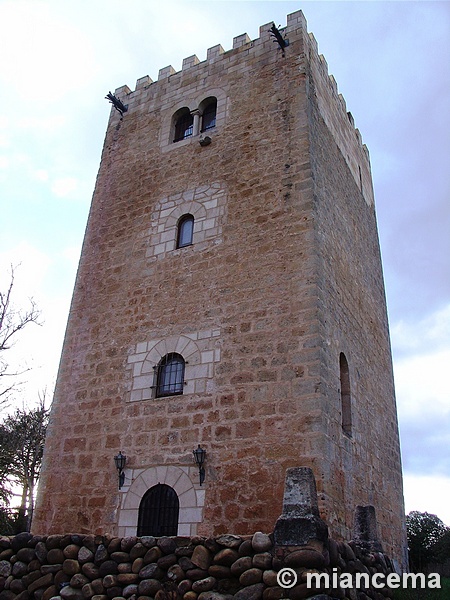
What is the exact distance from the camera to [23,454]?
804 inches

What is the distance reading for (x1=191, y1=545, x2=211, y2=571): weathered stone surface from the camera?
5738mm

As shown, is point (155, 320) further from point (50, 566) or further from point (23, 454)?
point (23, 454)

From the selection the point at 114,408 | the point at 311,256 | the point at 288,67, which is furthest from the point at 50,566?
the point at 288,67

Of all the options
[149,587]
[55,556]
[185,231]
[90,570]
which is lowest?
[149,587]

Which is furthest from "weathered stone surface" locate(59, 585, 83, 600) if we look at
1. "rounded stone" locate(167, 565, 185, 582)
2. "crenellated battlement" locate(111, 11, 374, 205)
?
"crenellated battlement" locate(111, 11, 374, 205)

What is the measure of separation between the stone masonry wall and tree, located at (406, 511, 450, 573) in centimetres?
947

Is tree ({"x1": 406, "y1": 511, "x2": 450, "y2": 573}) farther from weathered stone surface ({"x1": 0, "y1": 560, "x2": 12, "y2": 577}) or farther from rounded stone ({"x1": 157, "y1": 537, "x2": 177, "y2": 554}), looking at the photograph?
weathered stone surface ({"x1": 0, "y1": 560, "x2": 12, "y2": 577})

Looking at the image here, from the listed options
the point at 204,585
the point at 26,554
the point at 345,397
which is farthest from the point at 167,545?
the point at 345,397

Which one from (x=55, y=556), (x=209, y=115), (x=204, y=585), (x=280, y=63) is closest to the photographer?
(x=204, y=585)

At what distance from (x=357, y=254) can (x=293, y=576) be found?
7439mm

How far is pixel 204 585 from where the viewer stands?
562cm

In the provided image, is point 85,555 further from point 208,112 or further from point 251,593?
point 208,112

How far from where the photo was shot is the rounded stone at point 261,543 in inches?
218

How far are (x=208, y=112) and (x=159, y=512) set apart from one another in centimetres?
803
